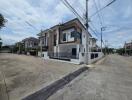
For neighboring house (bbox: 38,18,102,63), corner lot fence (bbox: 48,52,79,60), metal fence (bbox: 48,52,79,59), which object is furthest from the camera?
neighboring house (bbox: 38,18,102,63)

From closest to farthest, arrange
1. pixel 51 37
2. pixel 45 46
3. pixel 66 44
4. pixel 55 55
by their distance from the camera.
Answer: pixel 55 55 → pixel 66 44 → pixel 51 37 → pixel 45 46

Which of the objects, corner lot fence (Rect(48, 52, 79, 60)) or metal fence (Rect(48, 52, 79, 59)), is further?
corner lot fence (Rect(48, 52, 79, 60))

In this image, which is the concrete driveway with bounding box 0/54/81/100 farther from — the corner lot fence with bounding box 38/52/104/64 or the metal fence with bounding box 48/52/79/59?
the metal fence with bounding box 48/52/79/59

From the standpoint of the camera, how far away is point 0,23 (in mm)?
20141

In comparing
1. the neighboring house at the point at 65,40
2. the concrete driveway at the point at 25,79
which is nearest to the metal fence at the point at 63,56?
the neighboring house at the point at 65,40

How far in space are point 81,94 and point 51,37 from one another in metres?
27.7

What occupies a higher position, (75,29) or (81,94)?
(75,29)

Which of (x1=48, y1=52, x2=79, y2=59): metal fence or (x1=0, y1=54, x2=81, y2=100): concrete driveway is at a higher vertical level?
(x1=48, y1=52, x2=79, y2=59): metal fence

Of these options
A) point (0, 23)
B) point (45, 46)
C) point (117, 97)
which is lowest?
point (117, 97)

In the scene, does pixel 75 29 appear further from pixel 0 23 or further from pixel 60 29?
pixel 0 23

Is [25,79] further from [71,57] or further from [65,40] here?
[65,40]

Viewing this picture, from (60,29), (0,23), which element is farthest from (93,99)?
(60,29)

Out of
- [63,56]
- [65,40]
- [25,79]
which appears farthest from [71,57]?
[25,79]

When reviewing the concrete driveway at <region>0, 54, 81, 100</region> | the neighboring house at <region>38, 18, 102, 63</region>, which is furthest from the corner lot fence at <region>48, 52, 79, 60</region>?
the concrete driveway at <region>0, 54, 81, 100</region>
